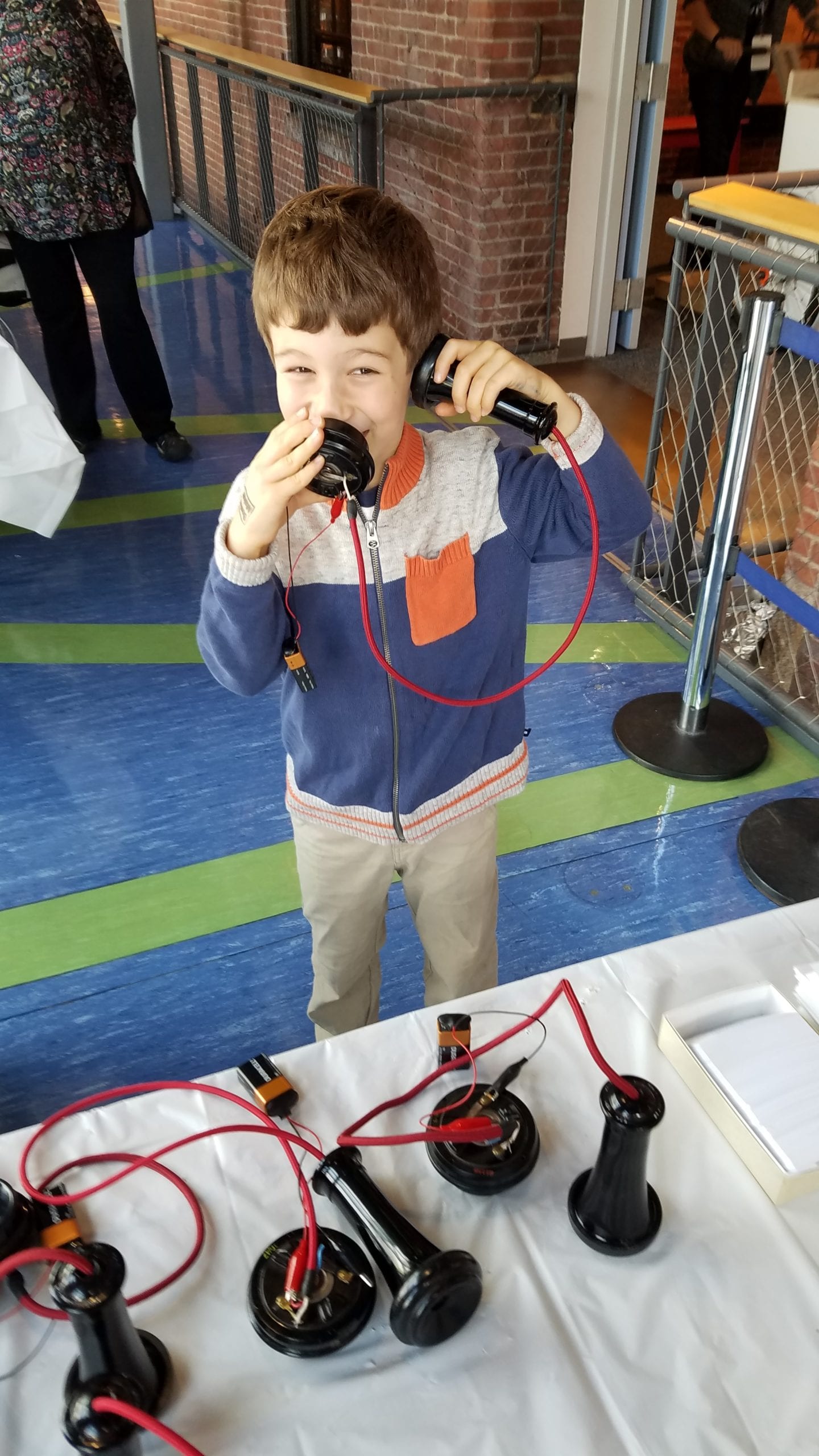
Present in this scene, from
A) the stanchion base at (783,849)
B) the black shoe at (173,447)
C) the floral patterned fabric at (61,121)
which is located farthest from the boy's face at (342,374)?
the black shoe at (173,447)

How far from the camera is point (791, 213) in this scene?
232 cm

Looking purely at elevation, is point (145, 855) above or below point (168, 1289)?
below

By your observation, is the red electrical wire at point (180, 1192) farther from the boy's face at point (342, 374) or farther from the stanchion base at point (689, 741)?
the stanchion base at point (689, 741)

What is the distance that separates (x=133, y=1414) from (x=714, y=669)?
88.7 inches

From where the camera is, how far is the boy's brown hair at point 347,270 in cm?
106

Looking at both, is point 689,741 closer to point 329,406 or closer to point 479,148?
point 329,406

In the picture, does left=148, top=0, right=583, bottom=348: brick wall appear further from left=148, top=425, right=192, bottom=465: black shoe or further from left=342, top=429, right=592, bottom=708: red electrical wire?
left=342, top=429, right=592, bottom=708: red electrical wire

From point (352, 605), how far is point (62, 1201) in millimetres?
686

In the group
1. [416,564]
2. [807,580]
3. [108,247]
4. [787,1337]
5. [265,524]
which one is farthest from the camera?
[108,247]

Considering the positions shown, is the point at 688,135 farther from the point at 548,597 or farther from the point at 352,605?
the point at 352,605

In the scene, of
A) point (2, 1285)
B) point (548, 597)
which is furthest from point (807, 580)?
point (2, 1285)

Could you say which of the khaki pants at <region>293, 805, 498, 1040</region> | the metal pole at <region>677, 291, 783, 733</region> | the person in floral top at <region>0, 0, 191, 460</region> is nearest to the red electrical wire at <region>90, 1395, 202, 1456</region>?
the khaki pants at <region>293, 805, 498, 1040</region>

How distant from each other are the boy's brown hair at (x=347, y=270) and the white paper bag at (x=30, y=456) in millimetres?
1813

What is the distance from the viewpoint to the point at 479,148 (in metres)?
4.30
